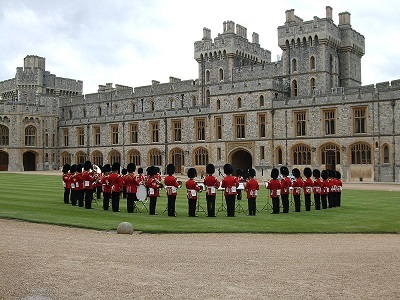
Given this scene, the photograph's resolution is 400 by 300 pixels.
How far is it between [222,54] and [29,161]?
2806 centimetres

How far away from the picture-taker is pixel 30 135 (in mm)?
61406

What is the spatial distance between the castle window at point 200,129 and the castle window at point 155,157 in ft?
17.9

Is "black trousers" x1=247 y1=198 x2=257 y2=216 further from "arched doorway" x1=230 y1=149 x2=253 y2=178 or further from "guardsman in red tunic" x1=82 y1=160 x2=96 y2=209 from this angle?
"arched doorway" x1=230 y1=149 x2=253 y2=178

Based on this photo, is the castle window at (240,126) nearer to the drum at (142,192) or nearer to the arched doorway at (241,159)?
the arched doorway at (241,159)

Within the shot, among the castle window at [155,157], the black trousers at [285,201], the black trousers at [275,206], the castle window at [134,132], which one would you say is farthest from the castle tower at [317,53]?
the black trousers at [275,206]

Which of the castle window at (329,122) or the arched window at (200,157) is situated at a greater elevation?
the castle window at (329,122)

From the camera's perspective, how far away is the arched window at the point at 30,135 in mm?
61062

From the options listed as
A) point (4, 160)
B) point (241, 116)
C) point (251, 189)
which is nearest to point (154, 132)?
point (241, 116)

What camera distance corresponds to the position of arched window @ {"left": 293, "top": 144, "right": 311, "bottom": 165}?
4222 cm

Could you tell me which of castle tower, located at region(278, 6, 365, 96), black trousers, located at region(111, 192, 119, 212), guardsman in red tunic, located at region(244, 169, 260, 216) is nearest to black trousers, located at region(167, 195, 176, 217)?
black trousers, located at region(111, 192, 119, 212)

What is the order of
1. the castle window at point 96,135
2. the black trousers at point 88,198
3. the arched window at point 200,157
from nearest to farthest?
the black trousers at point 88,198 < the arched window at point 200,157 < the castle window at point 96,135

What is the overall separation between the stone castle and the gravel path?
92.6 ft

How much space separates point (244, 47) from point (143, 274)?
47947 mm

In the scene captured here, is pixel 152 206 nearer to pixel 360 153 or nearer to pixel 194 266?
pixel 194 266
